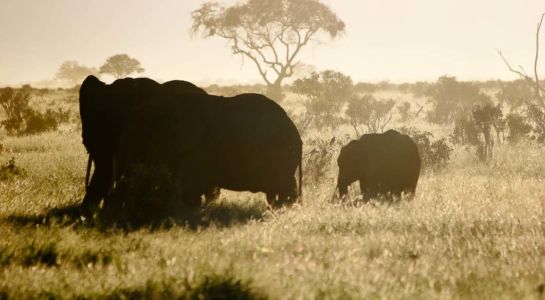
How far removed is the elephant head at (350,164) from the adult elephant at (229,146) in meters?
1.42

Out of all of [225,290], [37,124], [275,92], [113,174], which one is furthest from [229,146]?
[275,92]

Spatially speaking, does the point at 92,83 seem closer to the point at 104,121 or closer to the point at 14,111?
the point at 104,121

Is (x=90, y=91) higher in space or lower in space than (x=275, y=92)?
higher

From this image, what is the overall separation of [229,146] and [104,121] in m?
2.06

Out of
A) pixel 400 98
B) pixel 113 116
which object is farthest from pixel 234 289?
pixel 400 98

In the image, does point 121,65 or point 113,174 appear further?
point 121,65

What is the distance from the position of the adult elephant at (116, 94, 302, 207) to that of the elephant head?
142cm

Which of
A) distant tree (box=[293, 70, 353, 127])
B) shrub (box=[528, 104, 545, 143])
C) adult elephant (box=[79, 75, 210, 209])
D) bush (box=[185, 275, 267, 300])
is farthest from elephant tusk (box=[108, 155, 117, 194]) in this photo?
distant tree (box=[293, 70, 353, 127])

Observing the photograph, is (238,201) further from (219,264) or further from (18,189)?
(219,264)

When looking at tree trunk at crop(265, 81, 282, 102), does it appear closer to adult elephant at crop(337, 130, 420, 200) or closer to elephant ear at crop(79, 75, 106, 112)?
adult elephant at crop(337, 130, 420, 200)

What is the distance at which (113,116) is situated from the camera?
30.6ft

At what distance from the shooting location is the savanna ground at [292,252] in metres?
4.37

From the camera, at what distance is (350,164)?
1049 centimetres

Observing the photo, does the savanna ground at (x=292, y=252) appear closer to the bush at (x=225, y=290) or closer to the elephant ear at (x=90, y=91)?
the bush at (x=225, y=290)
